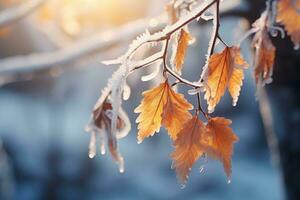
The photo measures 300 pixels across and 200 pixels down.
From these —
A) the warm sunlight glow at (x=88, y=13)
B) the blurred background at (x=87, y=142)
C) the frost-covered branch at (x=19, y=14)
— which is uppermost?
the warm sunlight glow at (x=88, y=13)

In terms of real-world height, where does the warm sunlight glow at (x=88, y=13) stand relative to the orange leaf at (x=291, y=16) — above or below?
above

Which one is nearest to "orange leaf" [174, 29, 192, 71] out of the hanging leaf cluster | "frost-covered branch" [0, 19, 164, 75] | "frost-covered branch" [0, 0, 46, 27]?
the hanging leaf cluster

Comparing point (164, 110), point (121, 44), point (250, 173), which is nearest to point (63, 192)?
point (250, 173)

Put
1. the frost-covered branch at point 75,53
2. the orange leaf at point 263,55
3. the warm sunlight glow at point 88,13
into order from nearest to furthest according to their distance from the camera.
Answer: the orange leaf at point 263,55 → the frost-covered branch at point 75,53 → the warm sunlight glow at point 88,13

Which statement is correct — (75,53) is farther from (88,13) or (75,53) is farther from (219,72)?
(88,13)

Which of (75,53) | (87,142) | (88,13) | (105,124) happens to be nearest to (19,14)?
(75,53)

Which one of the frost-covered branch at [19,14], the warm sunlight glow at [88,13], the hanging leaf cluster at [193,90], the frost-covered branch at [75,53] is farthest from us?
the warm sunlight glow at [88,13]

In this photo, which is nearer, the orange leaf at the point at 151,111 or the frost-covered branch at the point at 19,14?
the orange leaf at the point at 151,111

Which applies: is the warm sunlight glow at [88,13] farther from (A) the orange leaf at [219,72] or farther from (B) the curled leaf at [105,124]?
(A) the orange leaf at [219,72]

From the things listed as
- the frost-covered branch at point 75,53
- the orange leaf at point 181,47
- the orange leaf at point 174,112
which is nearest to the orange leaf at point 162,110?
the orange leaf at point 174,112
